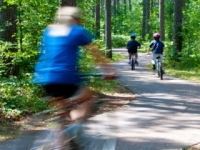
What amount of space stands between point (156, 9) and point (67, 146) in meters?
45.9

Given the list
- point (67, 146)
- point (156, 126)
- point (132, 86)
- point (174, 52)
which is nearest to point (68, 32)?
point (67, 146)

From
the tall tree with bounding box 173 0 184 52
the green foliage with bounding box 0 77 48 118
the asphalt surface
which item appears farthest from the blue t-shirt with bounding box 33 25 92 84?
the tall tree with bounding box 173 0 184 52

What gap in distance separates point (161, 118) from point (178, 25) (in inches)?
577

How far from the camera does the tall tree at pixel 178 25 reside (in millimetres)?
22392

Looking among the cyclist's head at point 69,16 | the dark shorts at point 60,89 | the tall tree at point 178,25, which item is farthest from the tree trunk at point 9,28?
the tall tree at point 178,25

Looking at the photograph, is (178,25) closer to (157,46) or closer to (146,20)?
(157,46)

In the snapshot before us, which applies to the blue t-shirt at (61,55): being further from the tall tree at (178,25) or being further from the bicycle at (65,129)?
the tall tree at (178,25)

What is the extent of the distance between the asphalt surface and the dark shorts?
694mm

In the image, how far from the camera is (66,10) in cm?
519

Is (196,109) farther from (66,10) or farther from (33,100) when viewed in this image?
(66,10)

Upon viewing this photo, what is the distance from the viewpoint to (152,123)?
28.0 ft

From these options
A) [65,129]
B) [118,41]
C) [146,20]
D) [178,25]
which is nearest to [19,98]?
[65,129]

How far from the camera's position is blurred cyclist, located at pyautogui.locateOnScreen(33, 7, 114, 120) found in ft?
16.4

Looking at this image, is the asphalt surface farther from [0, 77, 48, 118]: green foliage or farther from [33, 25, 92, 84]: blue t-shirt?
[0, 77, 48, 118]: green foliage
